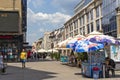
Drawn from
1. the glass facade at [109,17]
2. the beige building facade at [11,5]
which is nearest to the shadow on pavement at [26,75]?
the glass facade at [109,17]

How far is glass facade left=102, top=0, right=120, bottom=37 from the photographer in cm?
4893

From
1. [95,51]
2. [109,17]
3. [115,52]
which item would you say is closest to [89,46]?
[95,51]

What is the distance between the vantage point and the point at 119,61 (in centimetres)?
3244

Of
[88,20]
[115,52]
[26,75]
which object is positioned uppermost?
[88,20]

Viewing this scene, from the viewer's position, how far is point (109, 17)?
52469 mm

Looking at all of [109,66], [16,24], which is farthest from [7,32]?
[109,66]

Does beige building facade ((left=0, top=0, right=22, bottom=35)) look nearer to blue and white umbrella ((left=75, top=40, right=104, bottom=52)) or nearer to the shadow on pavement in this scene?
the shadow on pavement

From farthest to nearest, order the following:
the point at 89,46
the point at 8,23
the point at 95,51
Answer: the point at 8,23
the point at 95,51
the point at 89,46

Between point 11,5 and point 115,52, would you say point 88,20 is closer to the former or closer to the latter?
point 11,5

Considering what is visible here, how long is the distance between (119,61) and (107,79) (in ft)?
35.1

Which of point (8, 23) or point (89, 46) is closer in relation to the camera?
point (89, 46)

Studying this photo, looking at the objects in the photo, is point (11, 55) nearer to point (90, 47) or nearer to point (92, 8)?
point (92, 8)

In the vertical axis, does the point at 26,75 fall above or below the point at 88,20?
below

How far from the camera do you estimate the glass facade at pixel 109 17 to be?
48.9 meters
